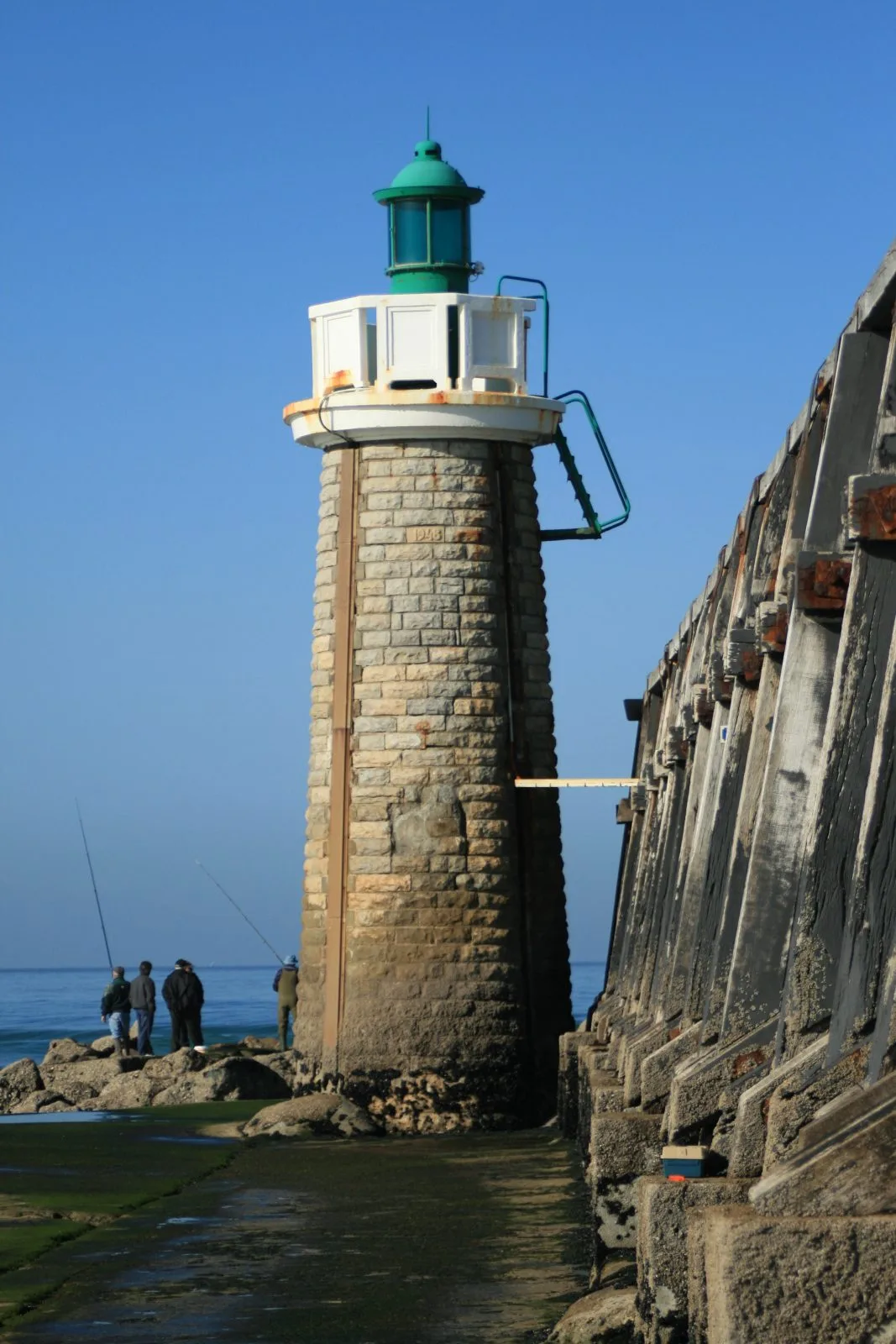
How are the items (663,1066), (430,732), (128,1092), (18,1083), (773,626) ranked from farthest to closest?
(18,1083) < (128,1092) < (430,732) < (663,1066) < (773,626)

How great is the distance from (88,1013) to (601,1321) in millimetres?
71843

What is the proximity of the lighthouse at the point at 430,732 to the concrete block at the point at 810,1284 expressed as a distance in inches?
546

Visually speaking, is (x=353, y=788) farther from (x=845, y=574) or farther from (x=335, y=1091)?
(x=845, y=574)

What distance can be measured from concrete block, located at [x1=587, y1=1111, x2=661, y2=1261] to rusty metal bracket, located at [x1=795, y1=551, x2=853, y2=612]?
7.90 ft

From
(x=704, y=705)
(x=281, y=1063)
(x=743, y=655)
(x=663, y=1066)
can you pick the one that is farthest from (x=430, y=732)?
(x=663, y=1066)

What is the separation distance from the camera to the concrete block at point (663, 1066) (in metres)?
8.45

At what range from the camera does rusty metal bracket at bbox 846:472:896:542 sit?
554cm

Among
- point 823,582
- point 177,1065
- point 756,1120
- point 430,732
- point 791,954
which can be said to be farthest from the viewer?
point 177,1065

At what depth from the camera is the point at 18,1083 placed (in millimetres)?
22859

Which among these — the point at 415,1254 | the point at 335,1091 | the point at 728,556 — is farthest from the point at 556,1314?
the point at 335,1091

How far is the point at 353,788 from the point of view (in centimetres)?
1833

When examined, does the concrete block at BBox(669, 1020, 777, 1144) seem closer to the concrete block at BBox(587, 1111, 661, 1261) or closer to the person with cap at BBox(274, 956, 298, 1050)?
the concrete block at BBox(587, 1111, 661, 1261)

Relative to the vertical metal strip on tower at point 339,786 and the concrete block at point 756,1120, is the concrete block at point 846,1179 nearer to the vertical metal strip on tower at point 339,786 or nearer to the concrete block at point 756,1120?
the concrete block at point 756,1120

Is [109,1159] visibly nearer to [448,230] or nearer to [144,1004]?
[448,230]
